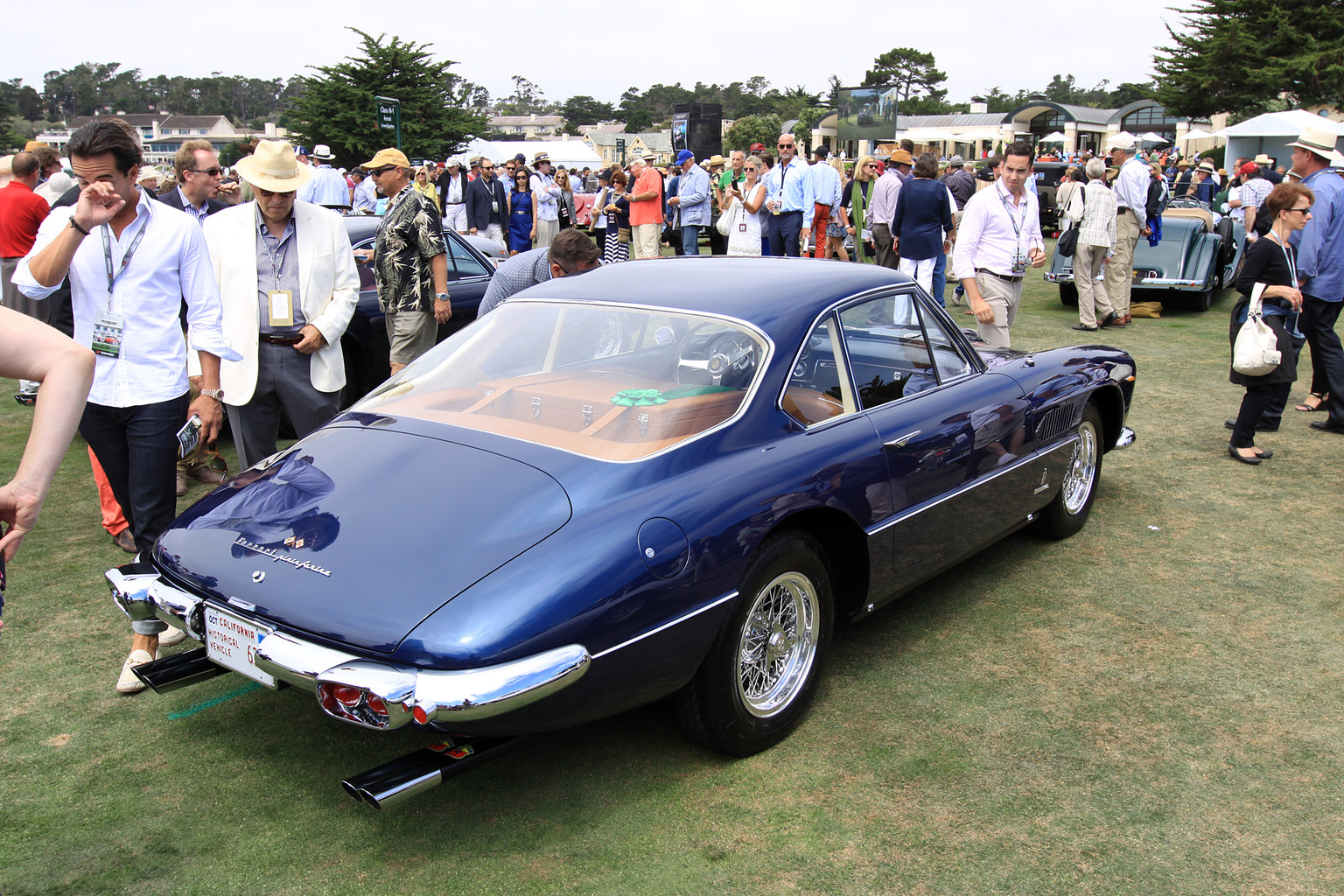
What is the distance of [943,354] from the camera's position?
418 cm

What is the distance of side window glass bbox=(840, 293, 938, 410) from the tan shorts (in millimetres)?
3157

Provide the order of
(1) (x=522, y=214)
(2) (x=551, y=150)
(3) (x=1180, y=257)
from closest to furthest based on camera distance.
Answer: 1. (3) (x=1180, y=257)
2. (1) (x=522, y=214)
3. (2) (x=551, y=150)

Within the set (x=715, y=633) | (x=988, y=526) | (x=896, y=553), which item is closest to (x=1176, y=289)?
(x=988, y=526)

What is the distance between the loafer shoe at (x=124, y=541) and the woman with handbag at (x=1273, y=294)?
6684 mm

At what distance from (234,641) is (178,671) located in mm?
494

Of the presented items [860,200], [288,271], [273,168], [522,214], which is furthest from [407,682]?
[522,214]

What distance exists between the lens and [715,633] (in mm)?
2801

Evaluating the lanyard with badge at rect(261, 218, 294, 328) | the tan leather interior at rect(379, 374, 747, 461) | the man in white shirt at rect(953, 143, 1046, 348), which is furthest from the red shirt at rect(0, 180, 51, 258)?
the man in white shirt at rect(953, 143, 1046, 348)

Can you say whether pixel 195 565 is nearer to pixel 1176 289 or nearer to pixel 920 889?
pixel 920 889

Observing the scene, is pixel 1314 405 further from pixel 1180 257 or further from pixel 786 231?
pixel 786 231

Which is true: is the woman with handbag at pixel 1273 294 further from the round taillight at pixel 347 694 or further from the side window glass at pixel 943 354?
the round taillight at pixel 347 694

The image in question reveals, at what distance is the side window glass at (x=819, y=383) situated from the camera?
3359mm

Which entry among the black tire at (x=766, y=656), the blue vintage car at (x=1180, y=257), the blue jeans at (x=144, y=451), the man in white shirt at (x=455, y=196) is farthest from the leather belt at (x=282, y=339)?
the man in white shirt at (x=455, y=196)

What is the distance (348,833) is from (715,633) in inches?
46.9
